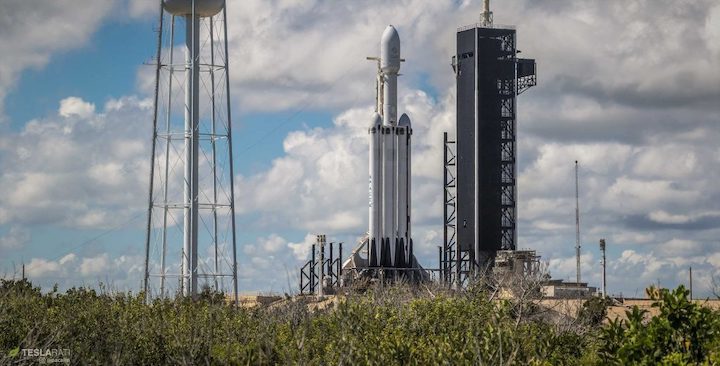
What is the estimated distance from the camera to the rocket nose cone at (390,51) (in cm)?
6775

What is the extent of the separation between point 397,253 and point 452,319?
120 feet

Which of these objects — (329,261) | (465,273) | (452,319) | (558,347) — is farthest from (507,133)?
(558,347)


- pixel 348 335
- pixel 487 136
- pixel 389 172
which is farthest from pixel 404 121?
pixel 348 335

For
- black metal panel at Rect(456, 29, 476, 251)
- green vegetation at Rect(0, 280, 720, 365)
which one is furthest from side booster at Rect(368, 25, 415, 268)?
green vegetation at Rect(0, 280, 720, 365)

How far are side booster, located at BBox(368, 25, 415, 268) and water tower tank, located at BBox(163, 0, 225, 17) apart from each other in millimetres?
20021

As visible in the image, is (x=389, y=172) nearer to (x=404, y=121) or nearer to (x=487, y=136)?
(x=404, y=121)

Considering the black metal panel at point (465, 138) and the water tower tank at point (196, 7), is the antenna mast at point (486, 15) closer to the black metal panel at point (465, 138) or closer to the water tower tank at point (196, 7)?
the black metal panel at point (465, 138)

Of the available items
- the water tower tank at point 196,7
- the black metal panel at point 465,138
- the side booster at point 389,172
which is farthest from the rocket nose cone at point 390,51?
the water tower tank at point 196,7

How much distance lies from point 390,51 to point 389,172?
23.9 ft

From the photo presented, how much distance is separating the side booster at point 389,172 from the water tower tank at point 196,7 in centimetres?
2002

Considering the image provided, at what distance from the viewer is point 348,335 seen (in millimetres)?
23484

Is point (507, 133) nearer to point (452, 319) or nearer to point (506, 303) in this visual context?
point (452, 319)

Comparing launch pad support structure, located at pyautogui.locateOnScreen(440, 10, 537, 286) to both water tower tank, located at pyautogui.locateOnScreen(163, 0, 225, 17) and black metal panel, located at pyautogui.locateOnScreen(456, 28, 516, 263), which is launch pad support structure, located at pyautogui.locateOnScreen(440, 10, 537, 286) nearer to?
black metal panel, located at pyautogui.locateOnScreen(456, 28, 516, 263)

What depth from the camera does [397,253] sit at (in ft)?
226
